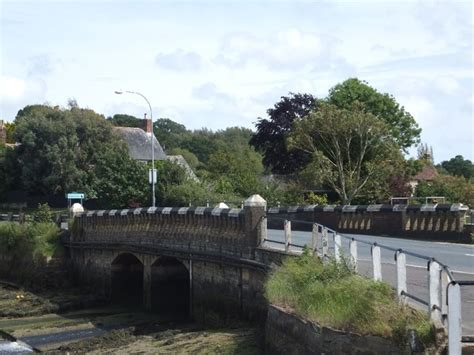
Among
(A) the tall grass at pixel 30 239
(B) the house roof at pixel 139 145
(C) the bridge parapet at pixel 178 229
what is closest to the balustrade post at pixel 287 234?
(C) the bridge parapet at pixel 178 229

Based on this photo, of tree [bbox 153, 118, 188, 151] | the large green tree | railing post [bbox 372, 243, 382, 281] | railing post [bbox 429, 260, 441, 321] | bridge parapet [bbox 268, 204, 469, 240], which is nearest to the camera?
railing post [bbox 429, 260, 441, 321]

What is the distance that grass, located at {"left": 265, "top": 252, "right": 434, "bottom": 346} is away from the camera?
11.2 m

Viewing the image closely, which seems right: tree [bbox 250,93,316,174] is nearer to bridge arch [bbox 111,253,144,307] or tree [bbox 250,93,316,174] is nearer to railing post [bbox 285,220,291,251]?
bridge arch [bbox 111,253,144,307]

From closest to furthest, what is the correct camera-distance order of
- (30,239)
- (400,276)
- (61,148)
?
(400,276), (30,239), (61,148)

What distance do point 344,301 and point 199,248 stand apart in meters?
13.4

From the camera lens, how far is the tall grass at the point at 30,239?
36875 millimetres

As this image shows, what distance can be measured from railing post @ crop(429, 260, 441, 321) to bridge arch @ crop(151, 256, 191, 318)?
18292 mm

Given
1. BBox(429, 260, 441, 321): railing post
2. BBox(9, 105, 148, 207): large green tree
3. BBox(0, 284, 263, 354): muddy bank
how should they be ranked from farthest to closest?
BBox(9, 105, 148, 207): large green tree → BBox(0, 284, 263, 354): muddy bank → BBox(429, 260, 441, 321): railing post

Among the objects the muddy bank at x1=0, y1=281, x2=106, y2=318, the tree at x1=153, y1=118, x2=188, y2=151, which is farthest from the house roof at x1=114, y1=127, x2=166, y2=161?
the tree at x1=153, y1=118, x2=188, y2=151

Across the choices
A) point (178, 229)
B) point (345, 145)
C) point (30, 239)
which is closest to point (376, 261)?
point (178, 229)

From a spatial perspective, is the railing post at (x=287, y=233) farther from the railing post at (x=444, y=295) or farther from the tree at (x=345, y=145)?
the tree at (x=345, y=145)

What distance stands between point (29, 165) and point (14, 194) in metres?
4.29

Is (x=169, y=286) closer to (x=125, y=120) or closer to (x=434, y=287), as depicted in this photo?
(x=434, y=287)

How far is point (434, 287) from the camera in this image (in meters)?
10.6
